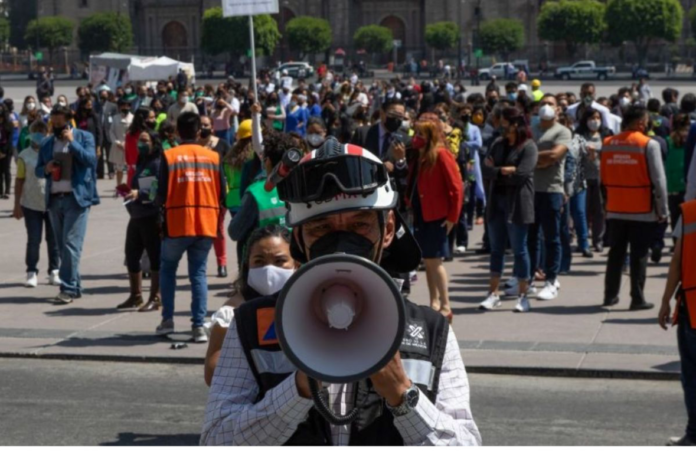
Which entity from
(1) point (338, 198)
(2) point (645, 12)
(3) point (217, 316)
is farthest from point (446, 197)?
(2) point (645, 12)

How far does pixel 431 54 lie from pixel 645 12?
61.8ft

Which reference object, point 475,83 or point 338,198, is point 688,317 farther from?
point 475,83

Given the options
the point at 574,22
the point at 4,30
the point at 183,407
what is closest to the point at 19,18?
the point at 4,30

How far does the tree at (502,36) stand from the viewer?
91.9m

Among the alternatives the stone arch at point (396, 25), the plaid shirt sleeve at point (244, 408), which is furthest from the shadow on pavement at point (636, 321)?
the stone arch at point (396, 25)

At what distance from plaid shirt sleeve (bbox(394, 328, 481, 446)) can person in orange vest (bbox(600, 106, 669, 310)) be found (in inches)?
326

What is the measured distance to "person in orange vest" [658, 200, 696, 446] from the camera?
6629 mm

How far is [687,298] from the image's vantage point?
263 inches

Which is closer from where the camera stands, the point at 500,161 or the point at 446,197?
the point at 446,197

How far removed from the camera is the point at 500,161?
11156 mm

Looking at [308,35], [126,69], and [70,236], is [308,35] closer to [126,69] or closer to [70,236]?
[126,69]

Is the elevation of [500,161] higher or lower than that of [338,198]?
lower

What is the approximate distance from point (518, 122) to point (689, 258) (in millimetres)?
4509

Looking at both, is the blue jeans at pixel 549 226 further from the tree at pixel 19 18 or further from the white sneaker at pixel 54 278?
the tree at pixel 19 18
